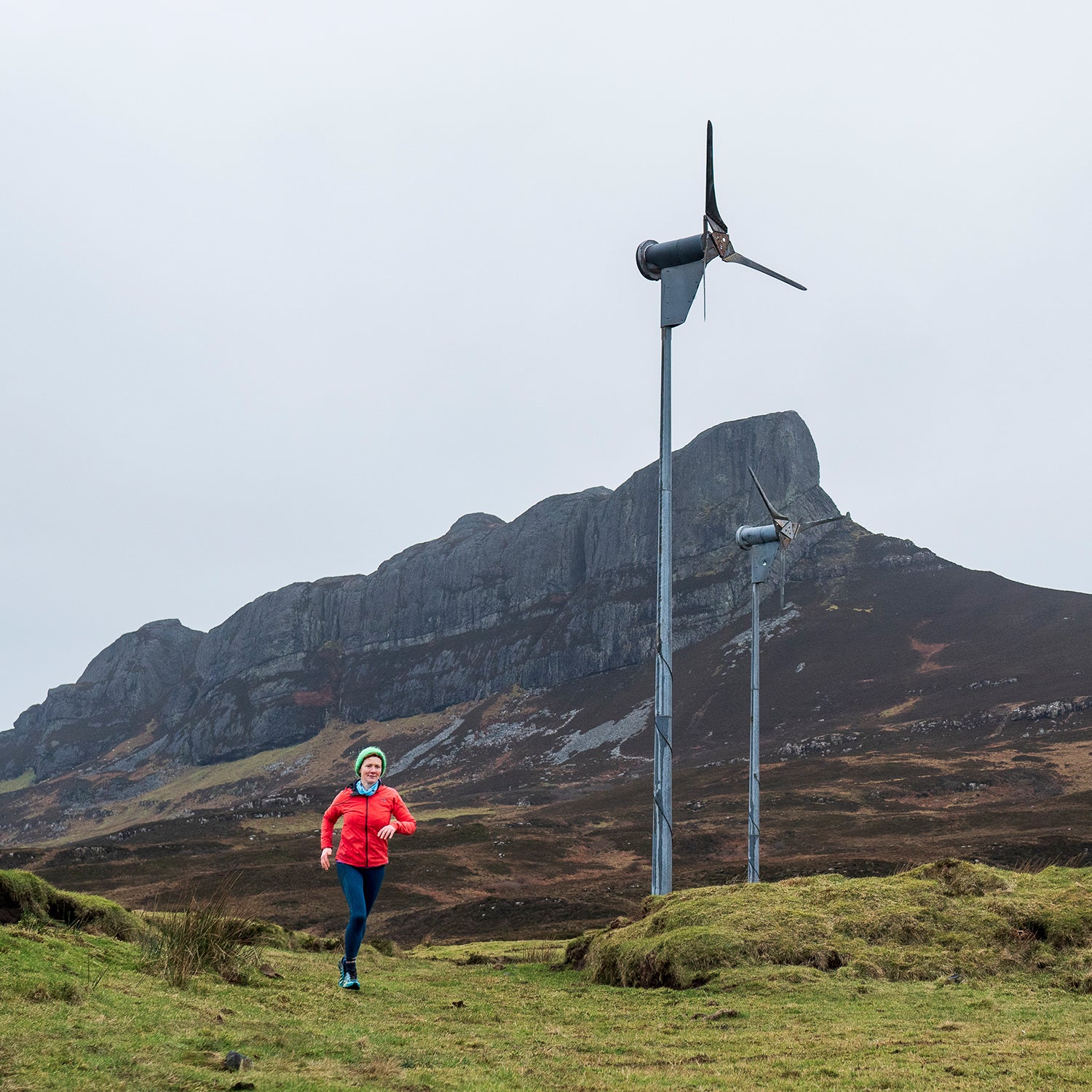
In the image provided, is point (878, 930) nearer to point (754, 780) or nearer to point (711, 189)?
point (754, 780)

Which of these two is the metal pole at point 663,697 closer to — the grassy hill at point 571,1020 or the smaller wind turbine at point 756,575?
the grassy hill at point 571,1020

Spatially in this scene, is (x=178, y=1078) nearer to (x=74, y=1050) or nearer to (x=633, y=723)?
(x=74, y=1050)

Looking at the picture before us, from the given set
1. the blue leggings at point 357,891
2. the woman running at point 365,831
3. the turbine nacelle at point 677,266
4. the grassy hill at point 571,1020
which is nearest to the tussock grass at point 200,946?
the grassy hill at point 571,1020

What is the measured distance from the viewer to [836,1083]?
6.00m

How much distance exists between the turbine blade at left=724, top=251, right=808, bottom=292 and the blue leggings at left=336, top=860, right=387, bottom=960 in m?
15.7

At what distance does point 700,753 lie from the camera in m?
120

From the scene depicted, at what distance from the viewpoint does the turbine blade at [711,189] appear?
2088 centimetres

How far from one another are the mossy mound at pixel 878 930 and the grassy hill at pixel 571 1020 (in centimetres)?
6

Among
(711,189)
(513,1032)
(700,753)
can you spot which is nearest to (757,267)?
(711,189)

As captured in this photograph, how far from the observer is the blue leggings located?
9.97m

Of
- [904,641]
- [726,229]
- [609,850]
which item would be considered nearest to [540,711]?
[904,641]

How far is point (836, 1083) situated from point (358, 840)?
18.3ft

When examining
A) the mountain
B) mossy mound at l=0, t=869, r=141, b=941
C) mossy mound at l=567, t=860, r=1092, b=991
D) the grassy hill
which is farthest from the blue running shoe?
the mountain

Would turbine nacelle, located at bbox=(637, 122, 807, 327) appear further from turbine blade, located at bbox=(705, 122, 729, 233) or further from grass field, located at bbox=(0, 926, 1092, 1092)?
grass field, located at bbox=(0, 926, 1092, 1092)
